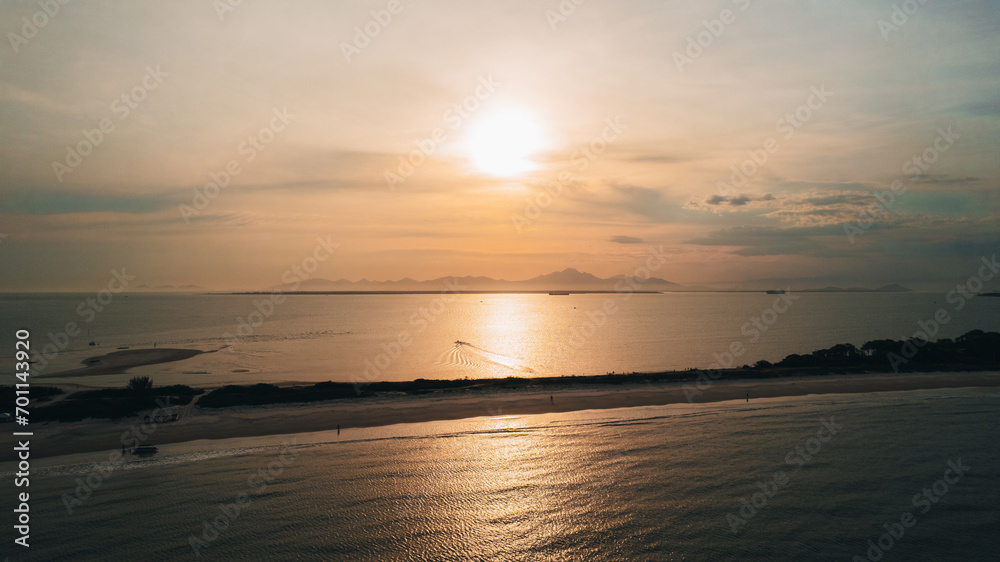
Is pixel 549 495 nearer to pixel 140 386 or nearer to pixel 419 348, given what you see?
pixel 140 386

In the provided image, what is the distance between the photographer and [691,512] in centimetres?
2242

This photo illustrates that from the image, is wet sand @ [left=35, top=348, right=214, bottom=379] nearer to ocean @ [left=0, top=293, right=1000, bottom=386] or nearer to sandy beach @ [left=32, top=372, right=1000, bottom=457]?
ocean @ [left=0, top=293, right=1000, bottom=386]

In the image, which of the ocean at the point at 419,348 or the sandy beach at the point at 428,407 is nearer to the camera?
the sandy beach at the point at 428,407

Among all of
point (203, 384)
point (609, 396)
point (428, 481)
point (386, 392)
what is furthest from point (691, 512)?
point (203, 384)

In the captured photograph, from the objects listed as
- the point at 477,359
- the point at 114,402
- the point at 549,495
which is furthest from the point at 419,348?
the point at 549,495

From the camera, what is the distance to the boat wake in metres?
67.2

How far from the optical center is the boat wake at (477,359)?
220 ft

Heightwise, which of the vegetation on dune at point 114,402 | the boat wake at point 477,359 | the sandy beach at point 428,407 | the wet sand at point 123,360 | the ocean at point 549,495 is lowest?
the ocean at point 549,495

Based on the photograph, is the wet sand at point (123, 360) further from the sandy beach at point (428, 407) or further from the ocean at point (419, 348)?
the sandy beach at point (428, 407)

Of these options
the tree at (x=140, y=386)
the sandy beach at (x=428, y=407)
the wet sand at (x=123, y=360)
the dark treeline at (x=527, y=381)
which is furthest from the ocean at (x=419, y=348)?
the sandy beach at (x=428, y=407)

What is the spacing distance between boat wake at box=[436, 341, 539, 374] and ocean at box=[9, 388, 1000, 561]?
99.9ft

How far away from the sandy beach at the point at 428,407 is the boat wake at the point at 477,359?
16008 mm

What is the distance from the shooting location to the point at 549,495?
953 inches

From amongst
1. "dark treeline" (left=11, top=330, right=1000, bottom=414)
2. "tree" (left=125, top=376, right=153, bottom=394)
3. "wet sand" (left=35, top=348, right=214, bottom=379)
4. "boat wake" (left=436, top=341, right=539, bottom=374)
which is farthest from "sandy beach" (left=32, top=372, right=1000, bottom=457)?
"wet sand" (left=35, top=348, right=214, bottom=379)
